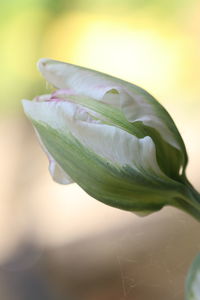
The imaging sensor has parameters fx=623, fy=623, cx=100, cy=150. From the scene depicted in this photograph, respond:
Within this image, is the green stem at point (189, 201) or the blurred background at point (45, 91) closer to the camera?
the green stem at point (189, 201)

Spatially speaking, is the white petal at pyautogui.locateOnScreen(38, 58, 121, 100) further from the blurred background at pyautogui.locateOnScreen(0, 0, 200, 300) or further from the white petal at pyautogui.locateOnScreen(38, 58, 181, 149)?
the blurred background at pyautogui.locateOnScreen(0, 0, 200, 300)

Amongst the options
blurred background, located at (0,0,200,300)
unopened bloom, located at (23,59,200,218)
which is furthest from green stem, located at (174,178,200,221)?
blurred background, located at (0,0,200,300)

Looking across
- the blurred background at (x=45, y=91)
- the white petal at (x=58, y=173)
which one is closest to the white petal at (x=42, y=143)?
the white petal at (x=58, y=173)

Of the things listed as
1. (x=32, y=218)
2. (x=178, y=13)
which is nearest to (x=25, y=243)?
(x=32, y=218)

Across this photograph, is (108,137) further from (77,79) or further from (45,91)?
(45,91)

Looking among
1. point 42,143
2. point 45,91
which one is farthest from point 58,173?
point 45,91

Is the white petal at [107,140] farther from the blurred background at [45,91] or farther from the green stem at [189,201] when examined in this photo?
the blurred background at [45,91]
